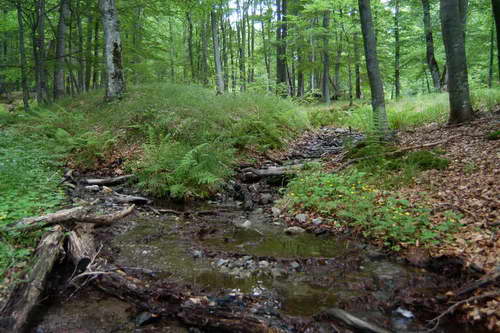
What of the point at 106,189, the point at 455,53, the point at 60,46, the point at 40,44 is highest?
the point at 60,46

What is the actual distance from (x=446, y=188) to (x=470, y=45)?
1898cm

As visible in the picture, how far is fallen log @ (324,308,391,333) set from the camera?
106 inches

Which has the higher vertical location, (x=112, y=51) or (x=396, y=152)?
(x=112, y=51)

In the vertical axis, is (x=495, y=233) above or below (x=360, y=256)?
above

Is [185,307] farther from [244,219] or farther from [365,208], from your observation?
[365,208]

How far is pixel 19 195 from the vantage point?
183 inches

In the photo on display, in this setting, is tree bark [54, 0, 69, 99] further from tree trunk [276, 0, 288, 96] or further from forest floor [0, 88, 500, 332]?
tree trunk [276, 0, 288, 96]

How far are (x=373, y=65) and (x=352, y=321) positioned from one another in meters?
6.98

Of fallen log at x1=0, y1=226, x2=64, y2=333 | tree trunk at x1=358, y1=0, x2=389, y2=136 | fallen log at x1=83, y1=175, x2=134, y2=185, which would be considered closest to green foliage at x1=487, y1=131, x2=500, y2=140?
tree trunk at x1=358, y1=0, x2=389, y2=136

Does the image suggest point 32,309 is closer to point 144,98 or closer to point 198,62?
point 144,98

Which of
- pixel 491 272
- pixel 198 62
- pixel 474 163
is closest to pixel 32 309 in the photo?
pixel 491 272

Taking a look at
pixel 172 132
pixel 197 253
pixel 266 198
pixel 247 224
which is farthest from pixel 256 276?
pixel 172 132

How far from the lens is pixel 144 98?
1096cm

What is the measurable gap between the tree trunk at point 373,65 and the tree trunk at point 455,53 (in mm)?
1683
